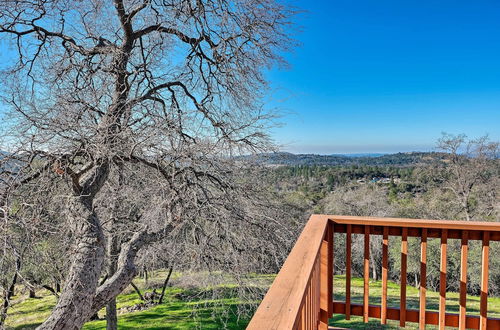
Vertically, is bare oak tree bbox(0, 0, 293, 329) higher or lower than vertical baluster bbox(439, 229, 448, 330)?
higher

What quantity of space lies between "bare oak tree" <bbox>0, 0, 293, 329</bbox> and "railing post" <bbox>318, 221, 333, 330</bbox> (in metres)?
2.09

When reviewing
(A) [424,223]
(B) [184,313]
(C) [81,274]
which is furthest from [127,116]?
(B) [184,313]

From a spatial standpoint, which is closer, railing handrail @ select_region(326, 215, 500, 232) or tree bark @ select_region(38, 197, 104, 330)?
railing handrail @ select_region(326, 215, 500, 232)

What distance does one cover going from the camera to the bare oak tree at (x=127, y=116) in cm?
359

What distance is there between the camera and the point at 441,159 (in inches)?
616

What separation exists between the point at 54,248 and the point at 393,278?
1978cm

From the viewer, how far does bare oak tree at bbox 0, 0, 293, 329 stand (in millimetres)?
3592

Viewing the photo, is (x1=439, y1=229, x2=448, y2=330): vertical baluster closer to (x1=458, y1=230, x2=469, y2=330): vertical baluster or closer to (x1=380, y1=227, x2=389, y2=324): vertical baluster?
(x1=458, y1=230, x2=469, y2=330): vertical baluster

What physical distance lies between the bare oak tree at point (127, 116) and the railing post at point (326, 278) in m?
2.09

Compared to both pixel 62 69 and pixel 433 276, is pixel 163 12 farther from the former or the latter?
pixel 433 276

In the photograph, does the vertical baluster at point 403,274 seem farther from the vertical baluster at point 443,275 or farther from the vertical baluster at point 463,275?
the vertical baluster at point 463,275

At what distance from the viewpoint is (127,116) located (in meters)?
4.12

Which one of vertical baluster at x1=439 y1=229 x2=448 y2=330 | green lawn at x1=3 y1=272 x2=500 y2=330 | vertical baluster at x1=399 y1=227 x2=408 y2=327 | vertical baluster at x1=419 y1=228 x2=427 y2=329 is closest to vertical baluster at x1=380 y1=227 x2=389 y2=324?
vertical baluster at x1=399 y1=227 x2=408 y2=327

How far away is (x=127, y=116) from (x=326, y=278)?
3.17 metres
